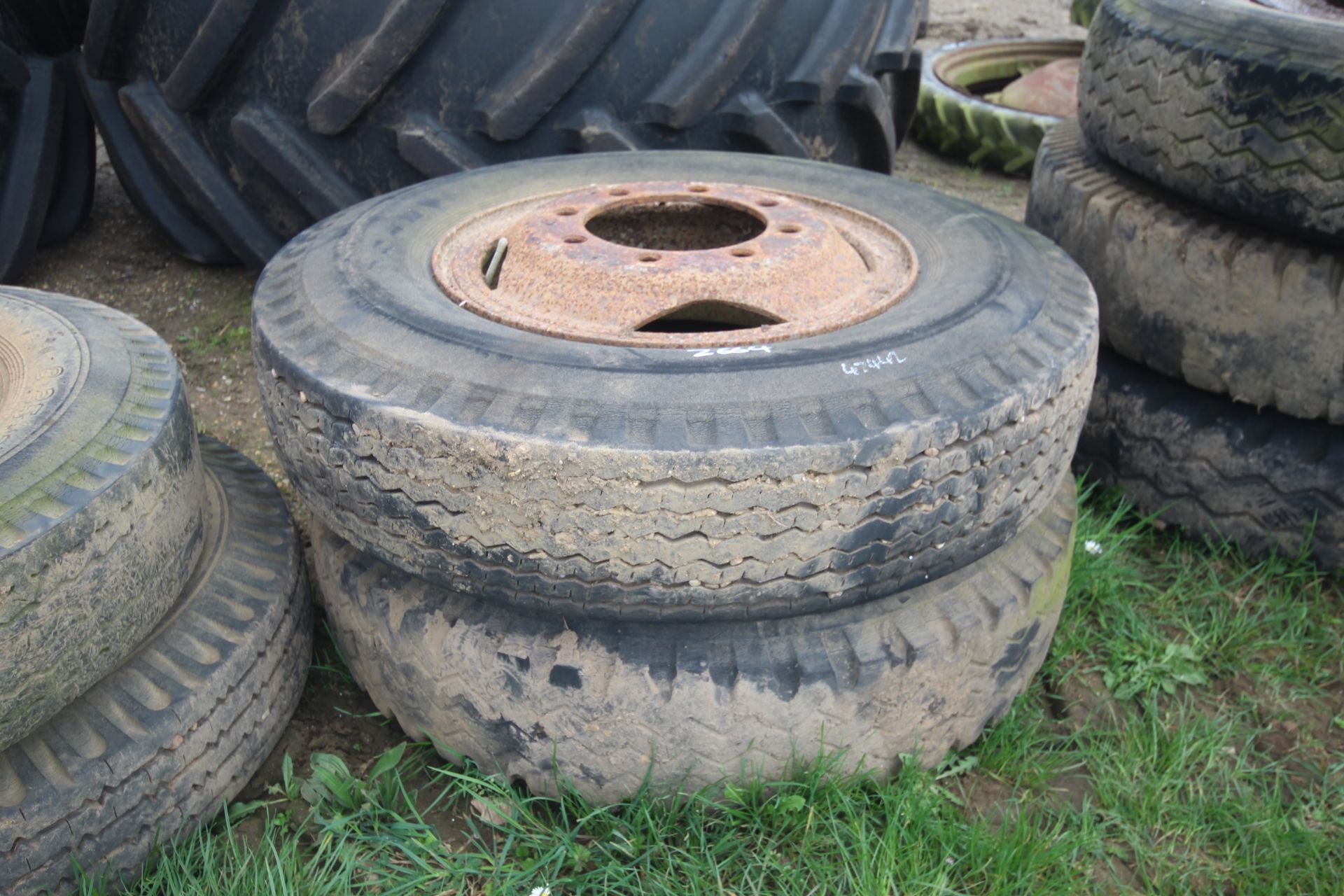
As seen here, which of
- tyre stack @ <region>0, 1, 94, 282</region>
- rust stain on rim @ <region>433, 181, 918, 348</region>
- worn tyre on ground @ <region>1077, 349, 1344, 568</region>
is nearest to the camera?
rust stain on rim @ <region>433, 181, 918, 348</region>

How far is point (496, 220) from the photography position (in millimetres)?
2020

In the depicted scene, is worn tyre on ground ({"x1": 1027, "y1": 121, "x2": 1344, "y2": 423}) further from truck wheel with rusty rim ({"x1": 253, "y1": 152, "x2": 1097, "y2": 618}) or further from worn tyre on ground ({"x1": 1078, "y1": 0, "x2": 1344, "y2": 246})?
truck wheel with rusty rim ({"x1": 253, "y1": 152, "x2": 1097, "y2": 618})

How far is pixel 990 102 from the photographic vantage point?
4648 mm

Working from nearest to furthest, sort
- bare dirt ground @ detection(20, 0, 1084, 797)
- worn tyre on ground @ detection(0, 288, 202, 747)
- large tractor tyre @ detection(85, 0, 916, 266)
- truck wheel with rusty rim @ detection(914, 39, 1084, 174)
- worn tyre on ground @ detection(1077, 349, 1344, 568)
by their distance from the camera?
worn tyre on ground @ detection(0, 288, 202, 747)
bare dirt ground @ detection(20, 0, 1084, 797)
worn tyre on ground @ detection(1077, 349, 1344, 568)
large tractor tyre @ detection(85, 0, 916, 266)
truck wheel with rusty rim @ detection(914, 39, 1084, 174)

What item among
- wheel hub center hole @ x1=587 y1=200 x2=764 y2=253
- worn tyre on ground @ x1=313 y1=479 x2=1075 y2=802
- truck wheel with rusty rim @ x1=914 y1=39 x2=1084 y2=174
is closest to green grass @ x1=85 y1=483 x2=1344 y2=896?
worn tyre on ground @ x1=313 y1=479 x2=1075 y2=802

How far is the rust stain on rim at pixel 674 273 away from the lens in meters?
1.62

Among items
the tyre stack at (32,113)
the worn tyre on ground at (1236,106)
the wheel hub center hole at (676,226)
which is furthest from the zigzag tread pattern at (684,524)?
the tyre stack at (32,113)

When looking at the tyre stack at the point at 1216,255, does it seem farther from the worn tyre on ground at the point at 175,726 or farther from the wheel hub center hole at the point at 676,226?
the worn tyre on ground at the point at 175,726

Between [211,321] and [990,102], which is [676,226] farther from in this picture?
[990,102]

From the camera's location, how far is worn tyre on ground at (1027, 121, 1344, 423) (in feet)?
6.49

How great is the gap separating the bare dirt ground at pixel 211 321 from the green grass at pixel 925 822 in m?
0.06

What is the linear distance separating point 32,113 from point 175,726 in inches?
84.6

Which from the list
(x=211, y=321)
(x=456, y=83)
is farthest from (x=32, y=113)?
(x=456, y=83)

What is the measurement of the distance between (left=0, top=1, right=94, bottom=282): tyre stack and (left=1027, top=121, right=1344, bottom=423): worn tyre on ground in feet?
8.48
